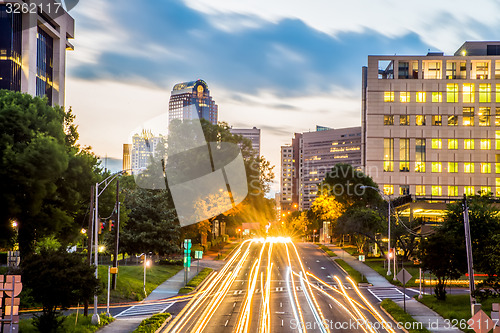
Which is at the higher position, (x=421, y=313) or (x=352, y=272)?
(x=421, y=313)

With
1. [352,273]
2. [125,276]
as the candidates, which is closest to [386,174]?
[352,273]

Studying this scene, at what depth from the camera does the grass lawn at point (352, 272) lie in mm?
59581

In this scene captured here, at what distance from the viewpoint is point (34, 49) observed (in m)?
108

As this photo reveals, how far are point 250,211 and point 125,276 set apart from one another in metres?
47.8

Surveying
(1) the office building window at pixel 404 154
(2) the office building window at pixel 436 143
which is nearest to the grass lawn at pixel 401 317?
(1) the office building window at pixel 404 154

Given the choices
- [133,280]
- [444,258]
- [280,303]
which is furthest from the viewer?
[133,280]

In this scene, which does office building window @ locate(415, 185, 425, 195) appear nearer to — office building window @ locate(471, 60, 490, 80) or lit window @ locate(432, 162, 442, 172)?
lit window @ locate(432, 162, 442, 172)

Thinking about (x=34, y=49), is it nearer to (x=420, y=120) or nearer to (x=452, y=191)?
(x=420, y=120)

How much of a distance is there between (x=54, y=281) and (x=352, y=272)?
42677 mm

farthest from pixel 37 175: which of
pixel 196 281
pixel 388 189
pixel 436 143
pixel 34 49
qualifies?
pixel 436 143

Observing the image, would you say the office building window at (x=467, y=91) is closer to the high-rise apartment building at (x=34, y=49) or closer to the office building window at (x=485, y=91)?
the office building window at (x=485, y=91)

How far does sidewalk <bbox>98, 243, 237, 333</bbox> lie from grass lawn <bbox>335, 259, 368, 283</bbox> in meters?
15.4

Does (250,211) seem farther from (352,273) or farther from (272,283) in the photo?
(272,283)

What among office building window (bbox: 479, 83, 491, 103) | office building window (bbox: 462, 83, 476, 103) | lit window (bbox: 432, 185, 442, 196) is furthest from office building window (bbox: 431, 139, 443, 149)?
office building window (bbox: 479, 83, 491, 103)
